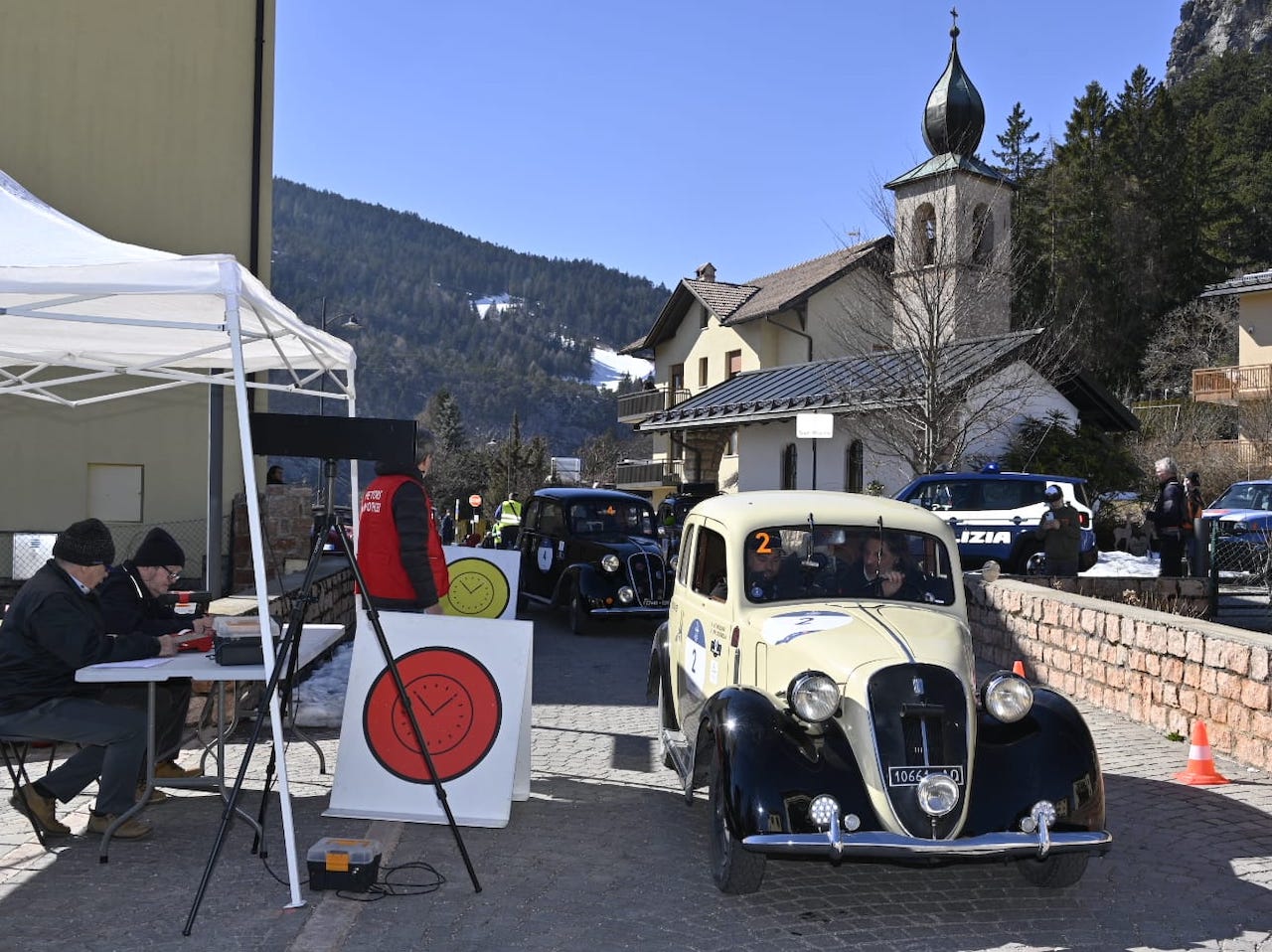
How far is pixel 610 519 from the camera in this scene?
15.4m

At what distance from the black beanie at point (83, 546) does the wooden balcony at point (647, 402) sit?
1812 inches

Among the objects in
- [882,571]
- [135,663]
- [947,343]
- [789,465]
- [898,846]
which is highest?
[947,343]

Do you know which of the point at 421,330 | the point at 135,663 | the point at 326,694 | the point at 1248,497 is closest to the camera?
the point at 135,663

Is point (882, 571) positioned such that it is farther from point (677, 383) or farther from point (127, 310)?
point (677, 383)

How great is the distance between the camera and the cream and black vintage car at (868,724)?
16.1 ft

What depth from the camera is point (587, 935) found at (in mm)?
4762

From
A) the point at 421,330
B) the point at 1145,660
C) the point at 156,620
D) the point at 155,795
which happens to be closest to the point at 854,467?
the point at 1145,660

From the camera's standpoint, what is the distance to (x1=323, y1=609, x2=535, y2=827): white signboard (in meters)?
5.91

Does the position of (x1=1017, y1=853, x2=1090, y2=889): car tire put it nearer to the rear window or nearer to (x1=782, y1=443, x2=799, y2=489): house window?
the rear window

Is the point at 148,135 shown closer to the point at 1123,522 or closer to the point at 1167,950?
the point at 1167,950

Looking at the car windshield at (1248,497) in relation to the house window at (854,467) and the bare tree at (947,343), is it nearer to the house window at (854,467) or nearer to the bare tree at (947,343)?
the bare tree at (947,343)

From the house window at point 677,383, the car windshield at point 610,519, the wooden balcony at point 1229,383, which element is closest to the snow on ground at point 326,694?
the car windshield at point 610,519

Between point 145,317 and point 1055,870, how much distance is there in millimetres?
6091

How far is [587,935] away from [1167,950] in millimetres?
2234
